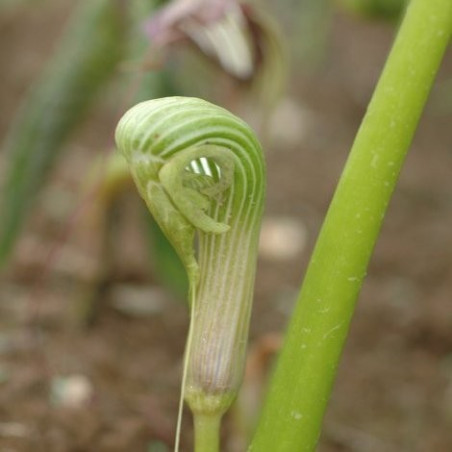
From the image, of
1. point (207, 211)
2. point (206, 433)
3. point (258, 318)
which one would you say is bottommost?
point (258, 318)

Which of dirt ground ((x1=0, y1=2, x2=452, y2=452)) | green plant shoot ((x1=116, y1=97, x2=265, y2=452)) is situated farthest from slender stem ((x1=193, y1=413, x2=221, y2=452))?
dirt ground ((x1=0, y1=2, x2=452, y2=452))

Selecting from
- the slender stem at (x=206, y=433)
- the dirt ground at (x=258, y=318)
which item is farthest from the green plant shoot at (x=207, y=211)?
the dirt ground at (x=258, y=318)

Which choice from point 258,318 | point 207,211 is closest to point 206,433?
point 207,211

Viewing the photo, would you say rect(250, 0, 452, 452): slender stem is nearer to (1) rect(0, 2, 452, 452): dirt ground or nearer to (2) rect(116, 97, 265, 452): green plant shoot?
(2) rect(116, 97, 265, 452): green plant shoot

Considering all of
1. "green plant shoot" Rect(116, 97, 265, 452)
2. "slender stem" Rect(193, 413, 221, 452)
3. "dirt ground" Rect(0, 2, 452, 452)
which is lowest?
"dirt ground" Rect(0, 2, 452, 452)

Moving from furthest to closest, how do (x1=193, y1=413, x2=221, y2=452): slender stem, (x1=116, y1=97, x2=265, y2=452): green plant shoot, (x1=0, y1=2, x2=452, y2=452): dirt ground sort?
(x1=0, y1=2, x2=452, y2=452): dirt ground, (x1=193, y1=413, x2=221, y2=452): slender stem, (x1=116, y1=97, x2=265, y2=452): green plant shoot

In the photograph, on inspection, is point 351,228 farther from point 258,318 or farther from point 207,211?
point 258,318

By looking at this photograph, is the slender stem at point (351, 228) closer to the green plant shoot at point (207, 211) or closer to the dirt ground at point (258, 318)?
the green plant shoot at point (207, 211)
